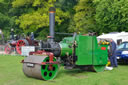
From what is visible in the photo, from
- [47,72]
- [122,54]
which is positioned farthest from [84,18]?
[47,72]

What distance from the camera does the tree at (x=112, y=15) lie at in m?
22.6

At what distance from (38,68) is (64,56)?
1662mm

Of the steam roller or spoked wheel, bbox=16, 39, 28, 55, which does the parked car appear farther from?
spoked wheel, bbox=16, 39, 28, 55

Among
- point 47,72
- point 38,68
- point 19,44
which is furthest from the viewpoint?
point 19,44

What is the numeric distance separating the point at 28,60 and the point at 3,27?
27693mm

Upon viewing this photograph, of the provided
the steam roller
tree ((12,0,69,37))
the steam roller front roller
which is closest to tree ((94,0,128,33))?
tree ((12,0,69,37))

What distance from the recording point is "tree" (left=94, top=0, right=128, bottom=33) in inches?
891

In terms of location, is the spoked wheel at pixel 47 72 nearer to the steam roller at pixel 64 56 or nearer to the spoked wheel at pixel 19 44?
the steam roller at pixel 64 56

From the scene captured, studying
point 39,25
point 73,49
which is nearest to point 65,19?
point 39,25

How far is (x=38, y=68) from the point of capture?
7.37m

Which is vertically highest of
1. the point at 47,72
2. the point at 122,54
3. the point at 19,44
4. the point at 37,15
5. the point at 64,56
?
the point at 37,15

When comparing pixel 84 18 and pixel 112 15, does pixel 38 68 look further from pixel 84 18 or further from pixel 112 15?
pixel 84 18

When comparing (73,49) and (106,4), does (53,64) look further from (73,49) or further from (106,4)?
(106,4)

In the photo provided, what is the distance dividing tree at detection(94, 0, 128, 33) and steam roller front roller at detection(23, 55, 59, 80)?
52.4 ft
